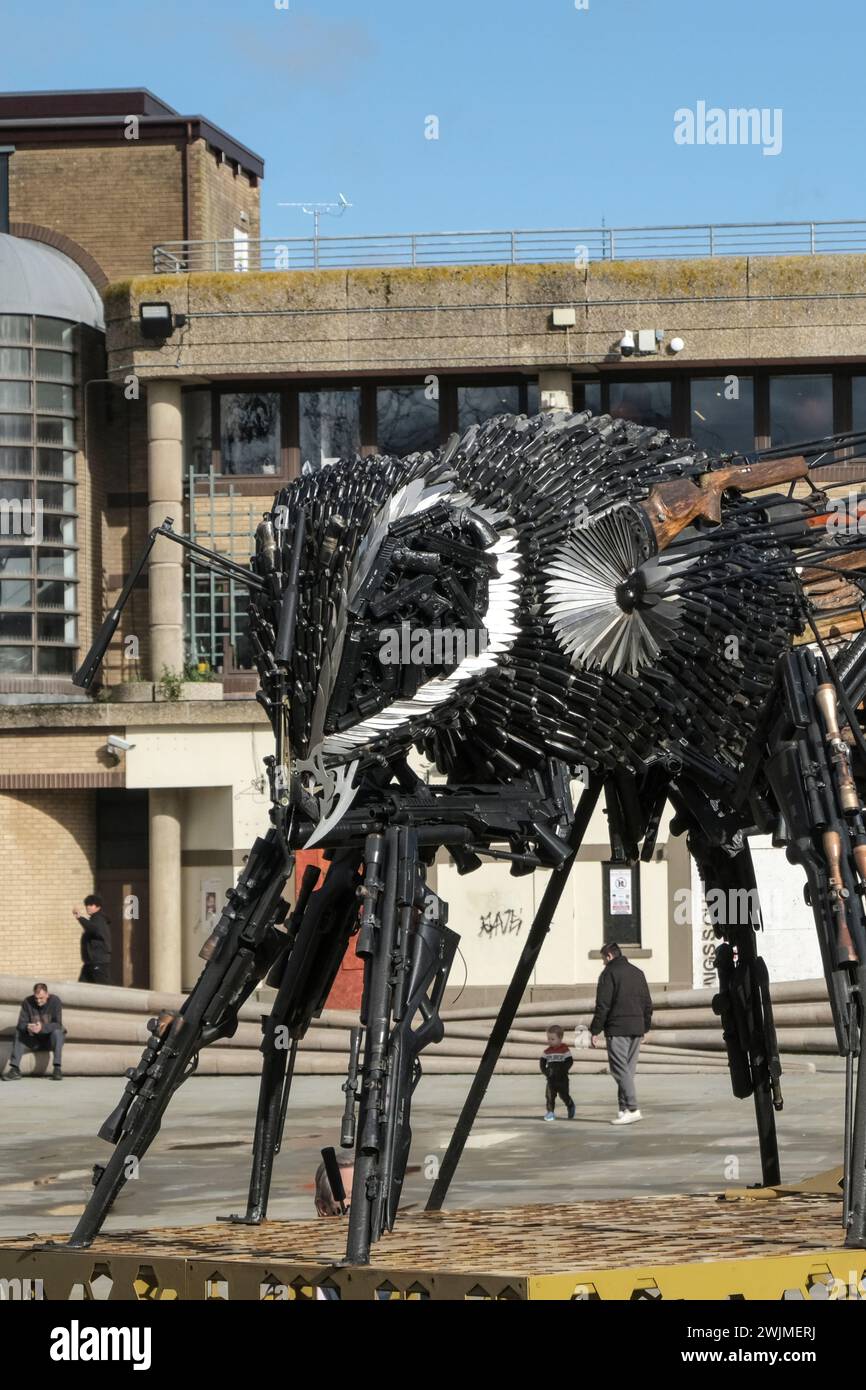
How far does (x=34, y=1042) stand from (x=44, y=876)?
7.34 metres

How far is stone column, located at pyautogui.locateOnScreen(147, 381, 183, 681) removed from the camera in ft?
97.7

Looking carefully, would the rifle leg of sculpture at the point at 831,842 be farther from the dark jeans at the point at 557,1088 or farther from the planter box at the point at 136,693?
the planter box at the point at 136,693

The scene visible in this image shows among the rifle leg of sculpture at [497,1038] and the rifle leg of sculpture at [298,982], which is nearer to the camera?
the rifle leg of sculpture at [298,982]

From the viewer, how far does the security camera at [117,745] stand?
28828 mm

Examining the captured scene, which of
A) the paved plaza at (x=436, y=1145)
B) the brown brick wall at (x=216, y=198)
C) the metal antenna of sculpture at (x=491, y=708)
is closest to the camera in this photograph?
the metal antenna of sculpture at (x=491, y=708)

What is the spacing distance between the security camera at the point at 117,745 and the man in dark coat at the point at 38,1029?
6.00m

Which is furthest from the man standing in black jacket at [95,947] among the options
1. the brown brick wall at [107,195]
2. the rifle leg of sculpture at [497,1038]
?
the rifle leg of sculpture at [497,1038]

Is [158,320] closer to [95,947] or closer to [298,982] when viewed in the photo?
[95,947]

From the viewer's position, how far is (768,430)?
98.6ft

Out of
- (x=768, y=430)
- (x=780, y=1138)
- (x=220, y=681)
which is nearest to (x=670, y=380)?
(x=768, y=430)

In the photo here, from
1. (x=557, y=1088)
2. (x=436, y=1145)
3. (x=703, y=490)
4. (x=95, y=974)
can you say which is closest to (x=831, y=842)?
(x=703, y=490)

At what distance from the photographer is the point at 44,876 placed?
100 ft

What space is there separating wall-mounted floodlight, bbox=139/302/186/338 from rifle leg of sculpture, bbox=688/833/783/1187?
19714 millimetres

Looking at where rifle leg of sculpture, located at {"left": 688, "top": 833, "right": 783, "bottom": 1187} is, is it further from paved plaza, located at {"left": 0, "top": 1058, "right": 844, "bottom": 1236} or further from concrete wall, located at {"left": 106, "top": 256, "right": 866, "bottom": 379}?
concrete wall, located at {"left": 106, "top": 256, "right": 866, "bottom": 379}
